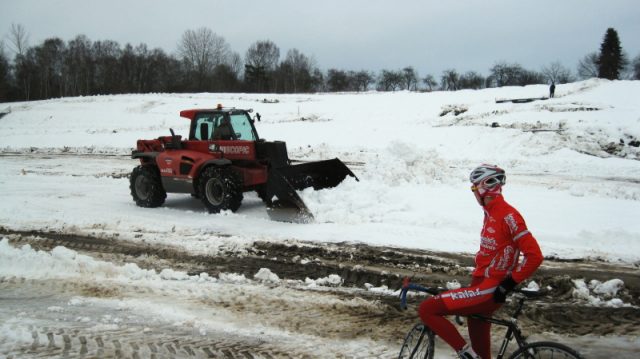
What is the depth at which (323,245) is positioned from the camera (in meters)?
7.57

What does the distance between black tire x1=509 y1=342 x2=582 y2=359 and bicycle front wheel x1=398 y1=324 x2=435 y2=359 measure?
66 cm

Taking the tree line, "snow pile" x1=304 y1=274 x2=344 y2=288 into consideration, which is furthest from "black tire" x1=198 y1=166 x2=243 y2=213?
the tree line

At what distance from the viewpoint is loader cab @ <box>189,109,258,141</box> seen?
10.3 metres

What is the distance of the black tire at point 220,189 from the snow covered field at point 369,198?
251mm

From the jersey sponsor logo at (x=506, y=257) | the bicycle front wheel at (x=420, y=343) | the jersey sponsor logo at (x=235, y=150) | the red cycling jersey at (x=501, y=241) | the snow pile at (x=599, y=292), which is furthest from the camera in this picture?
the jersey sponsor logo at (x=235, y=150)

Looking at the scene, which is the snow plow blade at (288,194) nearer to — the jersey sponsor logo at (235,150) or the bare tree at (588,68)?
the jersey sponsor logo at (235,150)

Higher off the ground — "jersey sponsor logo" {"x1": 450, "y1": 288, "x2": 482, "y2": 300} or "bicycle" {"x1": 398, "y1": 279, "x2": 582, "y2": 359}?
"jersey sponsor logo" {"x1": 450, "y1": 288, "x2": 482, "y2": 300}

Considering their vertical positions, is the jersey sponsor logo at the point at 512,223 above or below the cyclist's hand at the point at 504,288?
above

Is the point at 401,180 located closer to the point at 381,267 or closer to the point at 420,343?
the point at 381,267

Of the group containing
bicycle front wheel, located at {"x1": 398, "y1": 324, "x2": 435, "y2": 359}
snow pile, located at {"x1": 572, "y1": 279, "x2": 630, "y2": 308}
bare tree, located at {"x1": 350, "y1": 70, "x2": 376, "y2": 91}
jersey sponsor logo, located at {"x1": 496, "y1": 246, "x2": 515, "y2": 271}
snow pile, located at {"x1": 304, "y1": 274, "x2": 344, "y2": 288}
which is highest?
bare tree, located at {"x1": 350, "y1": 70, "x2": 376, "y2": 91}

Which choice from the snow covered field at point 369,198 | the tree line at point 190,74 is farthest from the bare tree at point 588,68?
the snow covered field at point 369,198

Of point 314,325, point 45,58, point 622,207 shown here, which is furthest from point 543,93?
point 45,58

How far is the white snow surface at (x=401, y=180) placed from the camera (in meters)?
8.20

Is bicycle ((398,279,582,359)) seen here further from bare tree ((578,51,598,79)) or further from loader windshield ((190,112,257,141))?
bare tree ((578,51,598,79))
